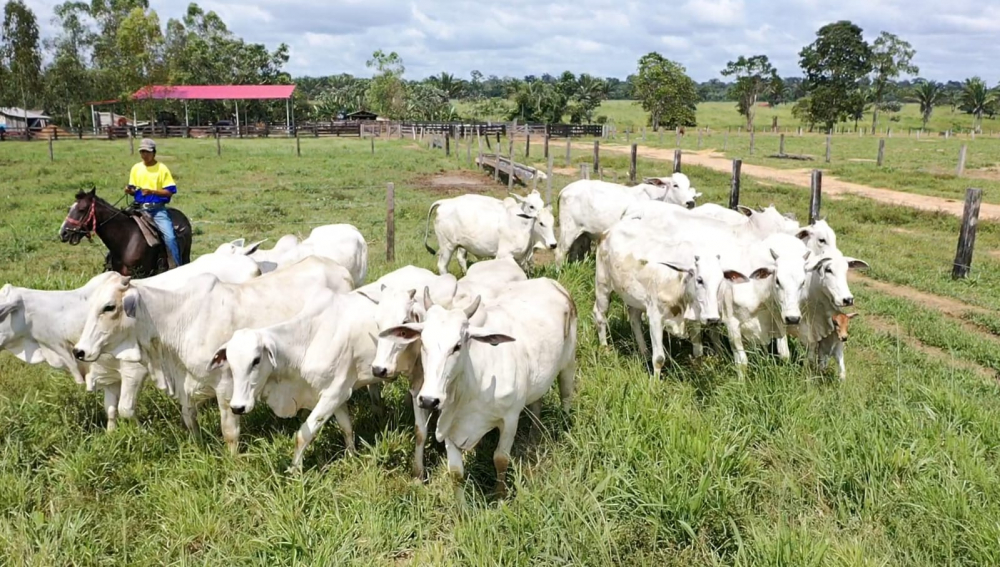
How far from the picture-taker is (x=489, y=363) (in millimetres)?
4336

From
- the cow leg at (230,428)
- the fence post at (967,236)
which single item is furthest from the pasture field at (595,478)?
the fence post at (967,236)

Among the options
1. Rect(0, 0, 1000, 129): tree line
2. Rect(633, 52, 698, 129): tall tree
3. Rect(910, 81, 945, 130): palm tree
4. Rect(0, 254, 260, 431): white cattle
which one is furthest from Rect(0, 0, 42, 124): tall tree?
Rect(910, 81, 945, 130): palm tree

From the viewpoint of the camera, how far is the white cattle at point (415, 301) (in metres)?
4.38

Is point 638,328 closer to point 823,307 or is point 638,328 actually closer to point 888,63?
point 823,307

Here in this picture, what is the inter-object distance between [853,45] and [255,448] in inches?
2306

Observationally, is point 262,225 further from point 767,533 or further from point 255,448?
point 767,533

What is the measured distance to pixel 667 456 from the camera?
4230mm

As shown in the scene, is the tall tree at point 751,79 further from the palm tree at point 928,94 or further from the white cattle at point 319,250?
the white cattle at point 319,250

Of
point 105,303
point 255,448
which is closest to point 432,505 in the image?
→ point 255,448

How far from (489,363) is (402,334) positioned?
0.56 m

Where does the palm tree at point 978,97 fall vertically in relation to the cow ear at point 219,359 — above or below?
above

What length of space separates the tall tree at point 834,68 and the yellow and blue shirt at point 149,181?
50810 mm

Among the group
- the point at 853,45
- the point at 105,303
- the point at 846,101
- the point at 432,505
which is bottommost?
the point at 432,505

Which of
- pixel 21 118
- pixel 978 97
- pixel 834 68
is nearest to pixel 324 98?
A: pixel 21 118
